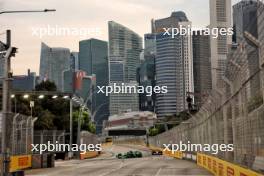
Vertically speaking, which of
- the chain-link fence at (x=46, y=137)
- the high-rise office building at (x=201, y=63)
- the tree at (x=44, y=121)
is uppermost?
the high-rise office building at (x=201, y=63)

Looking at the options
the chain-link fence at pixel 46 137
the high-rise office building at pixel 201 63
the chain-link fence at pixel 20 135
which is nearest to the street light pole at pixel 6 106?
the chain-link fence at pixel 20 135

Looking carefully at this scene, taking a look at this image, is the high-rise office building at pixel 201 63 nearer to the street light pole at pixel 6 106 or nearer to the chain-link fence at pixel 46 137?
the chain-link fence at pixel 46 137

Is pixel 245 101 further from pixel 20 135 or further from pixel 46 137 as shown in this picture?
pixel 46 137

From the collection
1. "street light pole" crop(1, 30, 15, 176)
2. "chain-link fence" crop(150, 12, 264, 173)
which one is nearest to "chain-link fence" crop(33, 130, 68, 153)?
"street light pole" crop(1, 30, 15, 176)

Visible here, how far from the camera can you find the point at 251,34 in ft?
44.3

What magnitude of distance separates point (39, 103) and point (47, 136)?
4662 centimetres

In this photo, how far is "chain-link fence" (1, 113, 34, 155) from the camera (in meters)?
36.4

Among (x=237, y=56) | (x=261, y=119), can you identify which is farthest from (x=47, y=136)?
(x=261, y=119)

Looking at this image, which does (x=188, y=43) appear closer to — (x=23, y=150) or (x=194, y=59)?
(x=194, y=59)

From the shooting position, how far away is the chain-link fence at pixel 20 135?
36.4 m

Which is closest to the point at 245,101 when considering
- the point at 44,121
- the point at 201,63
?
the point at 44,121

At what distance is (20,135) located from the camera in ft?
128

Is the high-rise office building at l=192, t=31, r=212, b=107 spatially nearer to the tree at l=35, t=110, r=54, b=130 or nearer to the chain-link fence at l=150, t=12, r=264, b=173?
the tree at l=35, t=110, r=54, b=130

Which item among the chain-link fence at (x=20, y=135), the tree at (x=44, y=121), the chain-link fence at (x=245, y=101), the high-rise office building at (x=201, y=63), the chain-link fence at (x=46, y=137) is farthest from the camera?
the high-rise office building at (x=201, y=63)
